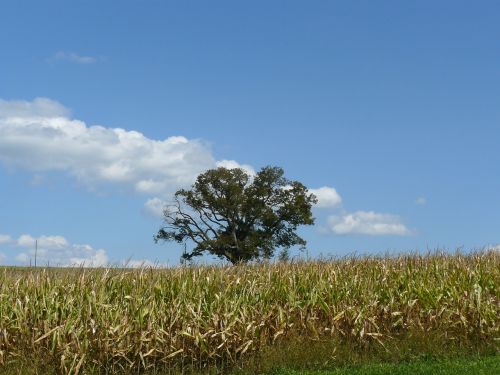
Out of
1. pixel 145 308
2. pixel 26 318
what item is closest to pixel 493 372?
pixel 145 308

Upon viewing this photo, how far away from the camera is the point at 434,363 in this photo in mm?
14344

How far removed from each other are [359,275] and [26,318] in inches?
351

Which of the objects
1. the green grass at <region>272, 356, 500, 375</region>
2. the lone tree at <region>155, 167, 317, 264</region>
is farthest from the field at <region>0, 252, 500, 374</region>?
the lone tree at <region>155, 167, 317, 264</region>

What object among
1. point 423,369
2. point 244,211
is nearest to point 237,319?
point 423,369

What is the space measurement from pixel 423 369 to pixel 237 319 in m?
4.22

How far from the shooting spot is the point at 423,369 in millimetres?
13625

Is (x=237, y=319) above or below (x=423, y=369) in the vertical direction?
above

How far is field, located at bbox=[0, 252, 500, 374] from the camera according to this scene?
12.9m

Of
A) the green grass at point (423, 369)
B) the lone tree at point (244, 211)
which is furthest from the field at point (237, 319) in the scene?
the lone tree at point (244, 211)

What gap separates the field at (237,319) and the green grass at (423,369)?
0.33m

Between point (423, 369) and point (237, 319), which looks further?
point (423, 369)

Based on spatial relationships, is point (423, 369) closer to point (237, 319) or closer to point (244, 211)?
point (237, 319)

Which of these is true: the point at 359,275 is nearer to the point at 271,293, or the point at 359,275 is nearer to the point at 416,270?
the point at 416,270

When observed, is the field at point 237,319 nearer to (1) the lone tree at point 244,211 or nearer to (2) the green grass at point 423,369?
(2) the green grass at point 423,369
